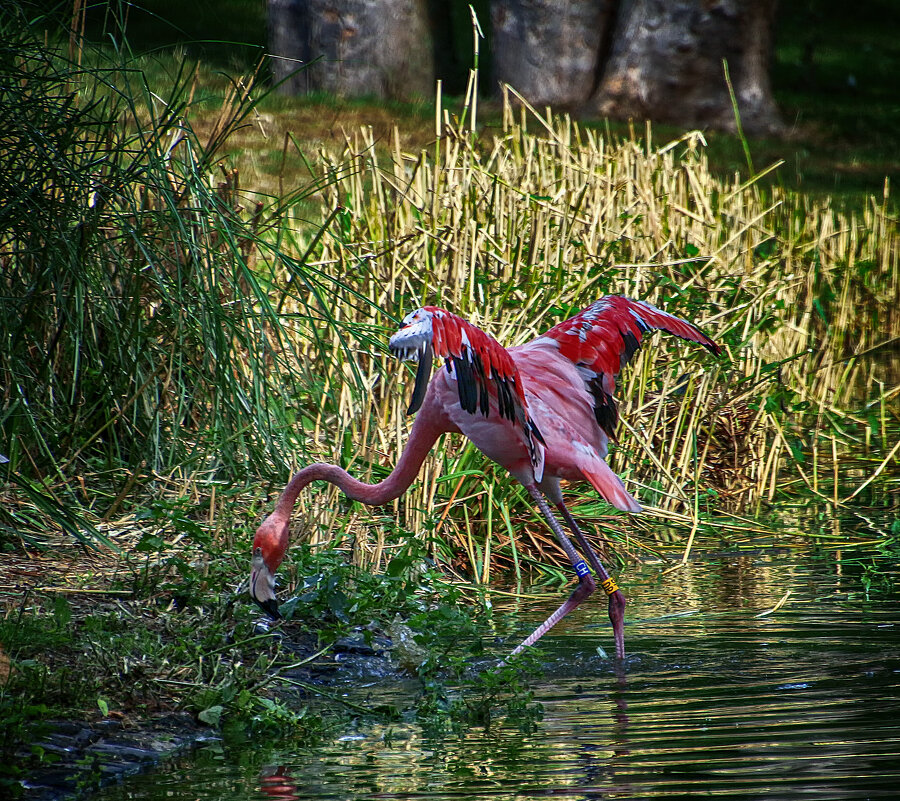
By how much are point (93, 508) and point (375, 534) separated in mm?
1337

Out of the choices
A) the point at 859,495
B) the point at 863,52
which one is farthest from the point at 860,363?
the point at 863,52

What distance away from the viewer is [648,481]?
7.17 metres

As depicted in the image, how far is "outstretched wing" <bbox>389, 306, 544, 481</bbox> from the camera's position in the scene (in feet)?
14.4

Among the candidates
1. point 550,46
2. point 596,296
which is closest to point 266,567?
point 596,296

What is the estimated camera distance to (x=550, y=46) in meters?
17.5

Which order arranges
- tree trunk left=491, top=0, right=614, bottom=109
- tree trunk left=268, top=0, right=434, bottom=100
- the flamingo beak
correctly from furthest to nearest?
tree trunk left=491, top=0, right=614, bottom=109
tree trunk left=268, top=0, right=434, bottom=100
the flamingo beak

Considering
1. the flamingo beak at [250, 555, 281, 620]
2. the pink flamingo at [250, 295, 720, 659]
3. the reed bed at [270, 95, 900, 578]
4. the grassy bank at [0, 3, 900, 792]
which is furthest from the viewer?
the reed bed at [270, 95, 900, 578]

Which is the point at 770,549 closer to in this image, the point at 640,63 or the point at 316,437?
the point at 316,437

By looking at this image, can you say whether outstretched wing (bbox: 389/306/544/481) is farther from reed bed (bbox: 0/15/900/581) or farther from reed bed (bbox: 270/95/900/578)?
reed bed (bbox: 270/95/900/578)

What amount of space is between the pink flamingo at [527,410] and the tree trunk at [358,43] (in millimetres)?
11572

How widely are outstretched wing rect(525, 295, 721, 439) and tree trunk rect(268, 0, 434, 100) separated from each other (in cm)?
1148

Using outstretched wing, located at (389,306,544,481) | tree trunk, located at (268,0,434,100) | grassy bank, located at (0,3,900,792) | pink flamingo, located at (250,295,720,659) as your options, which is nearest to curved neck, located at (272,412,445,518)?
pink flamingo, located at (250,295,720,659)

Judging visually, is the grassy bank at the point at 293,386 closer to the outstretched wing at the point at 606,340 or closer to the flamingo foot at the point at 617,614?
the flamingo foot at the point at 617,614

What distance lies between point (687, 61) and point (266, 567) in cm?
1397
